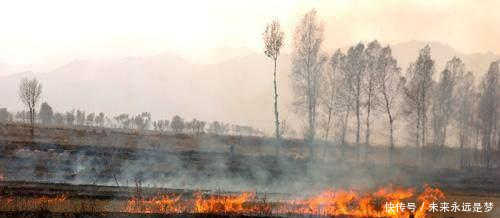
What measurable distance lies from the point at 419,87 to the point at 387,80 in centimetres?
497

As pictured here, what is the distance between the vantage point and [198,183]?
36.2 metres

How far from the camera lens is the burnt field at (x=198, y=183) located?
2191 centimetres

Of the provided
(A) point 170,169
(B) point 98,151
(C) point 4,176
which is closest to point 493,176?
(A) point 170,169

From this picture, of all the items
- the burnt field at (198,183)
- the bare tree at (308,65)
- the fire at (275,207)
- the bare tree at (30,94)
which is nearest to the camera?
the fire at (275,207)

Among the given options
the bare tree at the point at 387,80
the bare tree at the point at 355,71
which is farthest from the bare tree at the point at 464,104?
the bare tree at the point at 355,71

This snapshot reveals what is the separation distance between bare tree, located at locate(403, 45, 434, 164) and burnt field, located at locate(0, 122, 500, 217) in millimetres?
7924

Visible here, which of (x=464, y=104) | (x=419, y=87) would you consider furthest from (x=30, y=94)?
(x=464, y=104)

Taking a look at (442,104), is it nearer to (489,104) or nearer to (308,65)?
(489,104)

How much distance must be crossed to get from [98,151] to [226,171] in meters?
10.2

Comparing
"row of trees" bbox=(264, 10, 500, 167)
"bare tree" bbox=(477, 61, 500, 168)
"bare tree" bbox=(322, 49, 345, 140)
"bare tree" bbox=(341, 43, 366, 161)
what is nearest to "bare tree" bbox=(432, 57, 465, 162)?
"row of trees" bbox=(264, 10, 500, 167)

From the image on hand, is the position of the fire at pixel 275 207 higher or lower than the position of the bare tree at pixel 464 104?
lower

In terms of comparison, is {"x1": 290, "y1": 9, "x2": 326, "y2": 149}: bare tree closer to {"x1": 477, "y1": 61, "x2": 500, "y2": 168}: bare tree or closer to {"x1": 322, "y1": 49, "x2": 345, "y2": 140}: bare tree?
{"x1": 322, "y1": 49, "x2": 345, "y2": 140}: bare tree

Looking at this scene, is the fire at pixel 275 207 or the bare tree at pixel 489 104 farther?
the bare tree at pixel 489 104

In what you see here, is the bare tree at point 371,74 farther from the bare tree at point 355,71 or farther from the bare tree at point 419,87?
the bare tree at point 419,87
